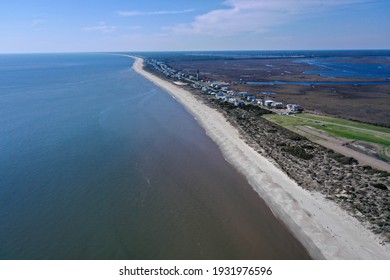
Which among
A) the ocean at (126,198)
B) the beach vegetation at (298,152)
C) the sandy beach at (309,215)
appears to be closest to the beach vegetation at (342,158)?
the beach vegetation at (298,152)

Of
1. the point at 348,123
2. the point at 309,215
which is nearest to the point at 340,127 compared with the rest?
the point at 348,123

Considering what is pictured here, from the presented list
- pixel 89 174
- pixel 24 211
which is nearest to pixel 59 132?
pixel 89 174

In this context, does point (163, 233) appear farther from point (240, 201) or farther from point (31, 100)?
point (31, 100)

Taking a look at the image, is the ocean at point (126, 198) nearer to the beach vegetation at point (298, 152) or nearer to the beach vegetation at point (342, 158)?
the beach vegetation at point (298, 152)

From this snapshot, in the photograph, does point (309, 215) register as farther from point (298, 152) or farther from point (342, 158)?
point (298, 152)

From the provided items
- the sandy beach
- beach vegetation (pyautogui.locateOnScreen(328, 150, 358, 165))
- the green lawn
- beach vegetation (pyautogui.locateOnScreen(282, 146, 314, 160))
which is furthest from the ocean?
the green lawn

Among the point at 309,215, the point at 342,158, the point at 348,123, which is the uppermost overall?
the point at 342,158

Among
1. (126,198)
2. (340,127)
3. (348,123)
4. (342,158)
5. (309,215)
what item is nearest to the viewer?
(309,215)
